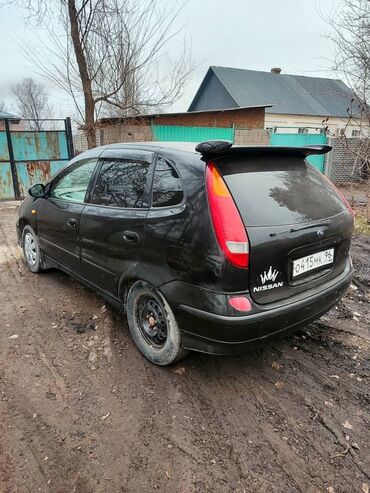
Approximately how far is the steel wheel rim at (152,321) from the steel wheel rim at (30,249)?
230 cm

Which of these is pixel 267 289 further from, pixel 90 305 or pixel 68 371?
pixel 90 305

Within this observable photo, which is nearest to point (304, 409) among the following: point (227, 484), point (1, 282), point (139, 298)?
point (227, 484)

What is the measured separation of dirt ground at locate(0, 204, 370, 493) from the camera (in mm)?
1834

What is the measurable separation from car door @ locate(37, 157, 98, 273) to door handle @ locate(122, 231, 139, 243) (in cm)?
82

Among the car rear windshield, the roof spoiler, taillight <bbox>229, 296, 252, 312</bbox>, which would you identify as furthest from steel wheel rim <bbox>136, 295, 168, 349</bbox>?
the roof spoiler

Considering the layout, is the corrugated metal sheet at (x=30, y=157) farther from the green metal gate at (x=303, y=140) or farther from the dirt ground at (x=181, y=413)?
the green metal gate at (x=303, y=140)

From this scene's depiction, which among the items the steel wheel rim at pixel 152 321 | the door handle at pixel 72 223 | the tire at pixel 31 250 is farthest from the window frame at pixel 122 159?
the tire at pixel 31 250

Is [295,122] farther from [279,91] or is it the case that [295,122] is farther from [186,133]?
[186,133]

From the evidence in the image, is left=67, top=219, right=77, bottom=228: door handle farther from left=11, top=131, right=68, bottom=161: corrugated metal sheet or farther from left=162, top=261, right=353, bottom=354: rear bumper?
left=11, top=131, right=68, bottom=161: corrugated metal sheet

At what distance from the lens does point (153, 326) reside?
2684 millimetres

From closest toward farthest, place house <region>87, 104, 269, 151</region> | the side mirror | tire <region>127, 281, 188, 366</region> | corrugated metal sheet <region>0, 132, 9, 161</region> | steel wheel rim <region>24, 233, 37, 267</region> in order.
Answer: tire <region>127, 281, 188, 366</region> → the side mirror → steel wheel rim <region>24, 233, 37, 267</region> → corrugated metal sheet <region>0, 132, 9, 161</region> → house <region>87, 104, 269, 151</region>

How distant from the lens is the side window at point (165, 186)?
233 cm

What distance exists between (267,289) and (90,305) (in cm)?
216

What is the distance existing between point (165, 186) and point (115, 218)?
1.83 feet
